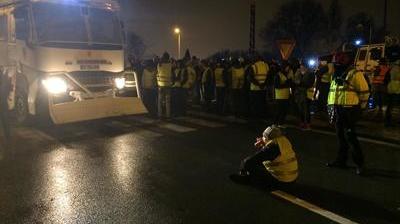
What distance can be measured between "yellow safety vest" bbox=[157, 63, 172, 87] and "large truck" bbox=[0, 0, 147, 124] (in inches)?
38.9

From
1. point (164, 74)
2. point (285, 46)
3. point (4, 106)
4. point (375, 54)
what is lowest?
point (4, 106)

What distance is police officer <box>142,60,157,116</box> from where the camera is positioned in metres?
14.4

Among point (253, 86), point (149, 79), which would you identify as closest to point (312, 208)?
point (253, 86)

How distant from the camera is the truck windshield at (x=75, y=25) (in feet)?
34.9

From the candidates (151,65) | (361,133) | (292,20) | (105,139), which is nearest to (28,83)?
(105,139)

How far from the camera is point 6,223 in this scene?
513 centimetres

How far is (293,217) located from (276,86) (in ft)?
20.0

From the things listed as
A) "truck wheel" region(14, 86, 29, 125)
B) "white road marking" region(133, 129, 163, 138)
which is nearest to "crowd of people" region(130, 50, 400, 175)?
"white road marking" region(133, 129, 163, 138)

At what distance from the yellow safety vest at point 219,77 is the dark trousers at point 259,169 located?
787cm

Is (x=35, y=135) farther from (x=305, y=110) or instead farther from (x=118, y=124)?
(x=305, y=110)

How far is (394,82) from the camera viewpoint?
11.7 m

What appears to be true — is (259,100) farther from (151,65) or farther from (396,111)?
(396,111)

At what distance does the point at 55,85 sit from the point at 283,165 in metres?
6.44

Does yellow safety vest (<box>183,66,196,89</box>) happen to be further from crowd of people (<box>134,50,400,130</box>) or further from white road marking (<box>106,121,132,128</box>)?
white road marking (<box>106,121,132,128</box>)
